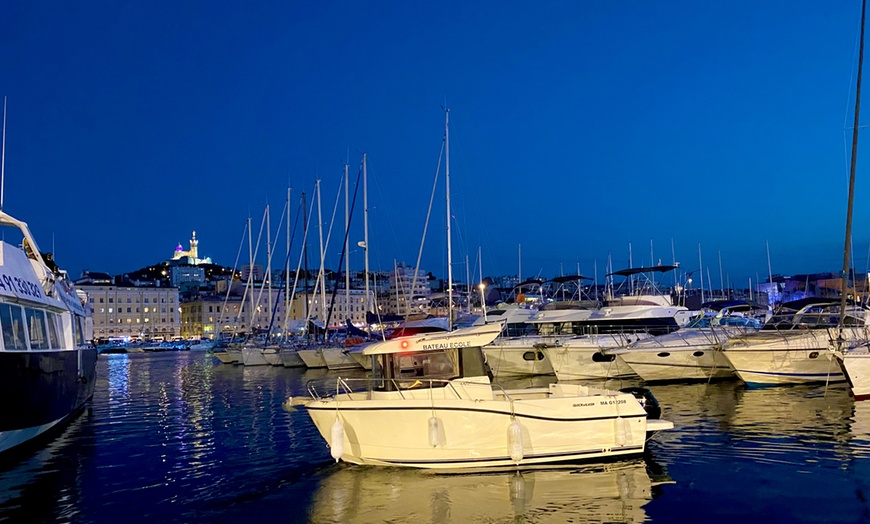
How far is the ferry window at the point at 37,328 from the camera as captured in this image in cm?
1653

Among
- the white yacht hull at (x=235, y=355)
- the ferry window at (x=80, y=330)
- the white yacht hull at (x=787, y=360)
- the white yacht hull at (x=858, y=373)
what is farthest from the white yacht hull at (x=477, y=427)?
the white yacht hull at (x=235, y=355)

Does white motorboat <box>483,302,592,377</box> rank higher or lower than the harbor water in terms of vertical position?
higher

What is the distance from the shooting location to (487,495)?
12445 mm

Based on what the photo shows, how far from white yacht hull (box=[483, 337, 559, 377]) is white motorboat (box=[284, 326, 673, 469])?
826 inches

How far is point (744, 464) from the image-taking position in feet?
47.6

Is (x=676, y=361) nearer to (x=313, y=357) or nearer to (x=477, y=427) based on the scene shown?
(x=477, y=427)

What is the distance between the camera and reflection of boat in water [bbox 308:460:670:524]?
1141 cm

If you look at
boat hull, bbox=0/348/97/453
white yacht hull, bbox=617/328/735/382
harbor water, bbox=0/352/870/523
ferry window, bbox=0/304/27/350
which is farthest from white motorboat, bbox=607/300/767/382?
ferry window, bbox=0/304/27/350

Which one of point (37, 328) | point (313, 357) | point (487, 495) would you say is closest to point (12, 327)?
point (37, 328)

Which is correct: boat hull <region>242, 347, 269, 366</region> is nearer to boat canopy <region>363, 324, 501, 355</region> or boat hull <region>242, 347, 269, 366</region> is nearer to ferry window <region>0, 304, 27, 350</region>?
ferry window <region>0, 304, 27, 350</region>

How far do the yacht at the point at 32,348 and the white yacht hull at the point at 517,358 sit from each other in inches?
819

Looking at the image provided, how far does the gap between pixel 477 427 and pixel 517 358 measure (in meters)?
23.2

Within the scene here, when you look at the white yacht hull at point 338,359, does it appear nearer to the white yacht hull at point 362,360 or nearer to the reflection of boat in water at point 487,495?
the white yacht hull at point 362,360

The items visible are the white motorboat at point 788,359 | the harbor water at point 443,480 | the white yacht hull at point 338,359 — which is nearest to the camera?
the harbor water at point 443,480
